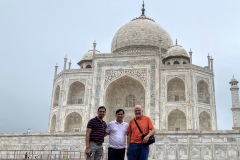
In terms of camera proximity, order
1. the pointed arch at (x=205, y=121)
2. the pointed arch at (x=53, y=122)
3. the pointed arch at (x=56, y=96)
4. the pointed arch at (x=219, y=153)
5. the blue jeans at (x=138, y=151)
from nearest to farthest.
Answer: the blue jeans at (x=138, y=151) → the pointed arch at (x=219, y=153) → the pointed arch at (x=205, y=121) → the pointed arch at (x=53, y=122) → the pointed arch at (x=56, y=96)

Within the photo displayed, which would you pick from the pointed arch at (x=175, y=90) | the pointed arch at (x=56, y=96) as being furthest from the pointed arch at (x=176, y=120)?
the pointed arch at (x=56, y=96)

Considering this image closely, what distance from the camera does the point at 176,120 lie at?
22047mm

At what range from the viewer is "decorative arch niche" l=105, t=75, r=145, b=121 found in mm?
23266

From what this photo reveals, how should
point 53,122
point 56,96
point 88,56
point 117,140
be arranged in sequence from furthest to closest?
point 88,56 → point 56,96 → point 53,122 → point 117,140

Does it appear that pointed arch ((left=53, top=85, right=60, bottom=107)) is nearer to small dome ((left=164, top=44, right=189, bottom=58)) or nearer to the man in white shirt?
small dome ((left=164, top=44, right=189, bottom=58))

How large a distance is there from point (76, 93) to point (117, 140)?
19597mm

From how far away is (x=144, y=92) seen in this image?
23.1 metres

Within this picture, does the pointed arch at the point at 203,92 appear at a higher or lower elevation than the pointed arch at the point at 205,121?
higher

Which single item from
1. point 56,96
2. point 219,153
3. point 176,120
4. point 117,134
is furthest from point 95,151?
point 56,96

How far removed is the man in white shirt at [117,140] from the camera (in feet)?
17.0

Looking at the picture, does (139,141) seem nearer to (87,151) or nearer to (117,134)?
(117,134)

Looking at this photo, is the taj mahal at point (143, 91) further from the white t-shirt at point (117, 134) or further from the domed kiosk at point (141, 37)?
the white t-shirt at point (117, 134)

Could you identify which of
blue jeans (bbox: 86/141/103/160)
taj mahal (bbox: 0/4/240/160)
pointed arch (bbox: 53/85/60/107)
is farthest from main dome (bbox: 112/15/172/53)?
blue jeans (bbox: 86/141/103/160)

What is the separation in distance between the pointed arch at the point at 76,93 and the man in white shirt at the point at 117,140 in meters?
18.8
